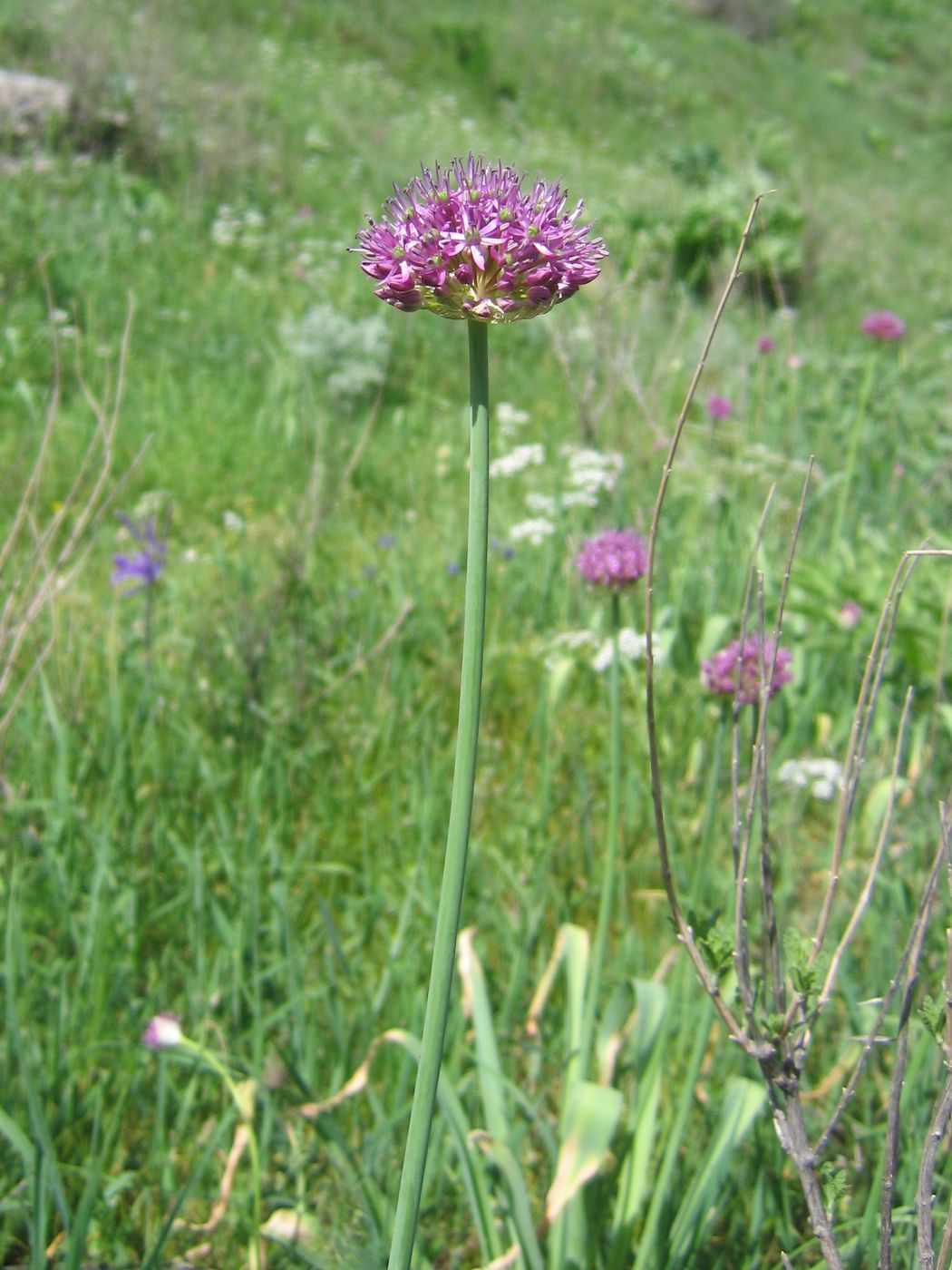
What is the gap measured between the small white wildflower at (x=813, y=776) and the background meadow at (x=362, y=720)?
0.01 meters

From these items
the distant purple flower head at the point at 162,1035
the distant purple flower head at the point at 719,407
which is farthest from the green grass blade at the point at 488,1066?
the distant purple flower head at the point at 719,407

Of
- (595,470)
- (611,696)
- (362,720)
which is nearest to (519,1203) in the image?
(611,696)

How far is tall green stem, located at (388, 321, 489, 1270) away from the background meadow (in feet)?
1.15

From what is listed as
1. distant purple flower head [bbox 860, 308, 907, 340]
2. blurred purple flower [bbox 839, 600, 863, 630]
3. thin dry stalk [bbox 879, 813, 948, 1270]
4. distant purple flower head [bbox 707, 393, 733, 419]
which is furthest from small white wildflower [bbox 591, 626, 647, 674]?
distant purple flower head [bbox 860, 308, 907, 340]

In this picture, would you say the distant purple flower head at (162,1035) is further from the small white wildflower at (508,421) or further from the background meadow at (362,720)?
the small white wildflower at (508,421)

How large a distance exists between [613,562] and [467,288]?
861mm

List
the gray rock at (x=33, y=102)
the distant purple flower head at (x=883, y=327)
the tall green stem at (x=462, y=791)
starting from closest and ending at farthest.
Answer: the tall green stem at (x=462, y=791) → the distant purple flower head at (x=883, y=327) → the gray rock at (x=33, y=102)

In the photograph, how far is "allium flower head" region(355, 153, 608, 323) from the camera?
646 millimetres

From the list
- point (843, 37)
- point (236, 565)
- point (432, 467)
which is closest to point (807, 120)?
point (843, 37)

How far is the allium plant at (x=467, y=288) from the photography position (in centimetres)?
60

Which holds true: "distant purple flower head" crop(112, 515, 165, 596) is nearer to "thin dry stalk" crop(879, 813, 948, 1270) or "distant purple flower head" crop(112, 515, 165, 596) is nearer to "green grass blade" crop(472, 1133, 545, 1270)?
"green grass blade" crop(472, 1133, 545, 1270)

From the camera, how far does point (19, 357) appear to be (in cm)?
334

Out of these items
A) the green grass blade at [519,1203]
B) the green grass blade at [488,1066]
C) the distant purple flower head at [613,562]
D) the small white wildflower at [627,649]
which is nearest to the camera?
the green grass blade at [519,1203]

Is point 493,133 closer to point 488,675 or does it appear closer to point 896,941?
point 488,675
